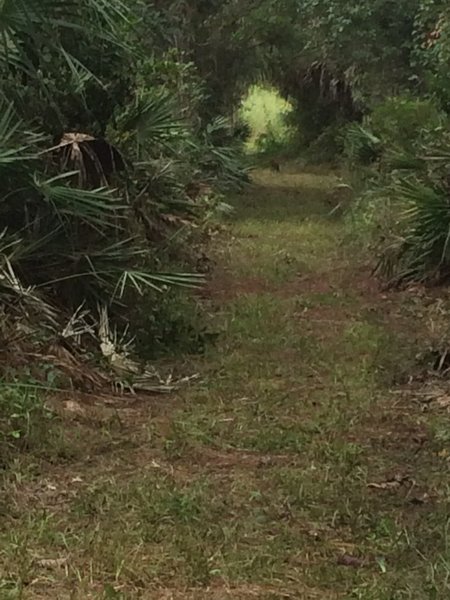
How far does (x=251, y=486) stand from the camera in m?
4.22

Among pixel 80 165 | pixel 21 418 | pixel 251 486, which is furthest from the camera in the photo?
pixel 80 165

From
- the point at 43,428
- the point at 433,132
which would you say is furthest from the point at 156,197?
the point at 43,428

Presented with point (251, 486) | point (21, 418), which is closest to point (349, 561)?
point (251, 486)

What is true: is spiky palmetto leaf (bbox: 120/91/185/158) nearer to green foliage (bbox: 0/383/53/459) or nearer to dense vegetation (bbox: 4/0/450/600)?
dense vegetation (bbox: 4/0/450/600)

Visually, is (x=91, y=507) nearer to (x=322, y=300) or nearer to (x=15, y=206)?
(x=15, y=206)

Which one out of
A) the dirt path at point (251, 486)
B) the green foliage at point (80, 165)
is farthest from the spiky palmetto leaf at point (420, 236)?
the green foliage at point (80, 165)

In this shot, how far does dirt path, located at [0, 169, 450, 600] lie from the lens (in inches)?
131

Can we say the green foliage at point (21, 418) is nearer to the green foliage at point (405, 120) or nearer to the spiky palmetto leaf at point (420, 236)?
the spiky palmetto leaf at point (420, 236)

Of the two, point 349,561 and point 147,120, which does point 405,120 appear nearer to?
point 147,120

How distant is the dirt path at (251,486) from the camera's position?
3320mm

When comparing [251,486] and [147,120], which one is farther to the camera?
[147,120]

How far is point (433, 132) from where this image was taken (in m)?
10.2

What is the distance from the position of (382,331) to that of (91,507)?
381cm

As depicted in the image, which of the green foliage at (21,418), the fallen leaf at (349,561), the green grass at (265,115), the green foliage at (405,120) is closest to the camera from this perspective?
the fallen leaf at (349,561)
